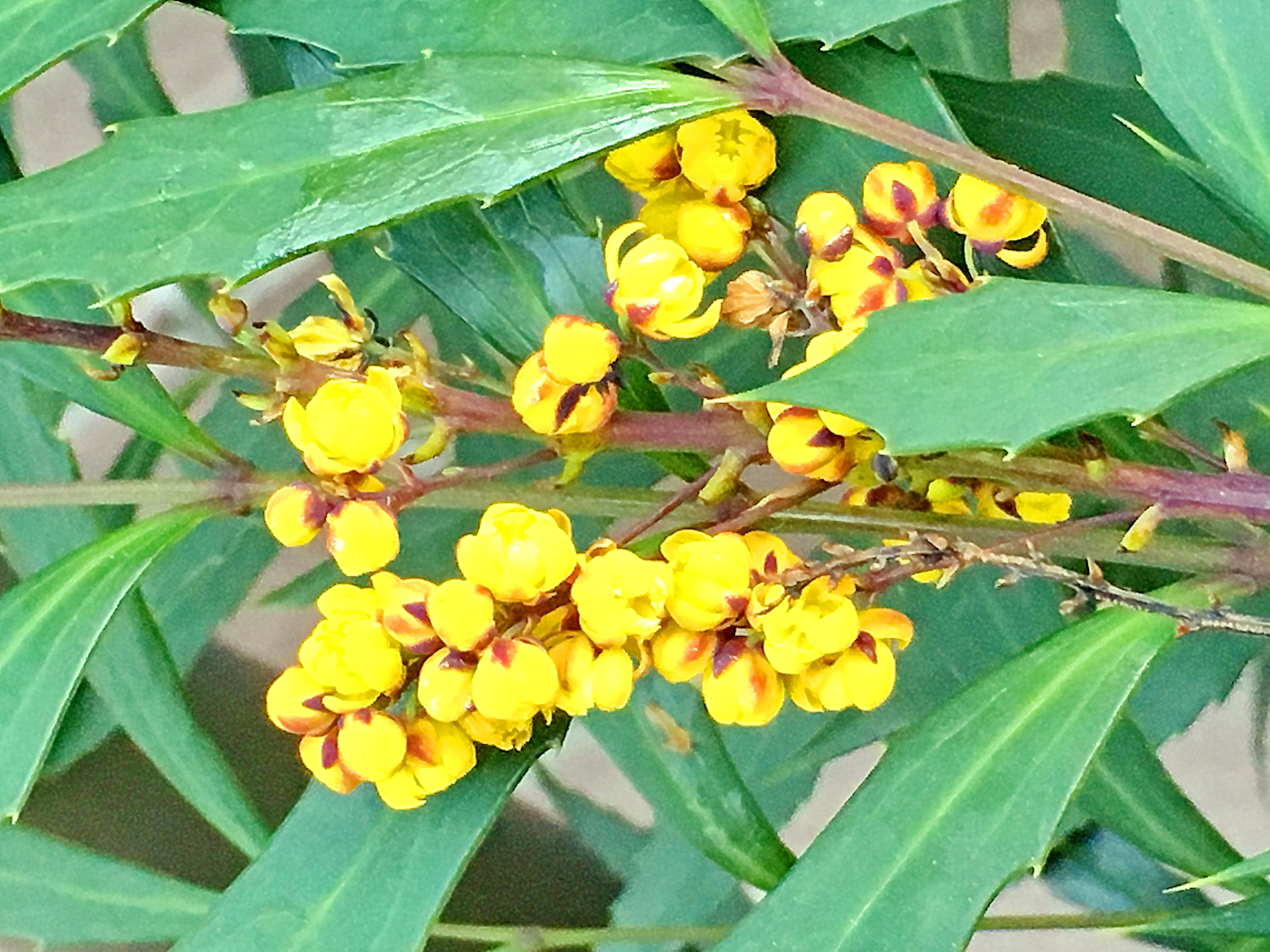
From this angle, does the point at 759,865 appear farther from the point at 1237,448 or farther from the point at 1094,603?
the point at 1237,448

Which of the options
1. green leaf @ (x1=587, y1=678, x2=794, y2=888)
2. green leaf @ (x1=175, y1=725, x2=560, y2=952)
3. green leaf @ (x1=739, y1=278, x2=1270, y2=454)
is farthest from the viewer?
green leaf @ (x1=587, y1=678, x2=794, y2=888)

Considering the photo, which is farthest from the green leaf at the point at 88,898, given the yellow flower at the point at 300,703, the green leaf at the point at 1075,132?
the green leaf at the point at 1075,132

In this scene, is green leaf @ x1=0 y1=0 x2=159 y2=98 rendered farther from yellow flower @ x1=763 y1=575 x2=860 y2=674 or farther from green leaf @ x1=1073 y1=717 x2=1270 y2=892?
green leaf @ x1=1073 y1=717 x2=1270 y2=892

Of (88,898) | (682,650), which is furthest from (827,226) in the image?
(88,898)

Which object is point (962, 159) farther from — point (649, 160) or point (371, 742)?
point (371, 742)

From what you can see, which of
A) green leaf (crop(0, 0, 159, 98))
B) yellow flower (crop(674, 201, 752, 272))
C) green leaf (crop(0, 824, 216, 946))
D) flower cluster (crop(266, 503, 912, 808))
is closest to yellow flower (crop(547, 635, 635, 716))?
flower cluster (crop(266, 503, 912, 808))

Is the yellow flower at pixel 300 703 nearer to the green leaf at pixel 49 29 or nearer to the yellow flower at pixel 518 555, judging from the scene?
the yellow flower at pixel 518 555

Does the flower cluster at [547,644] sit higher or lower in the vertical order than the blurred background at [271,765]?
higher

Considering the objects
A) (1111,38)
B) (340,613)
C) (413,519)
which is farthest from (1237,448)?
(413,519)
